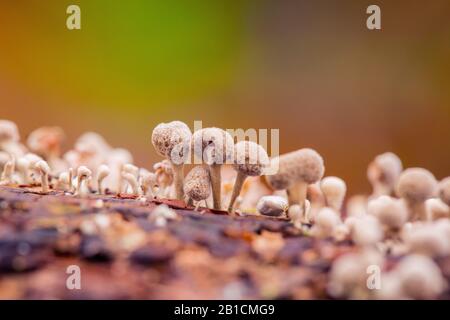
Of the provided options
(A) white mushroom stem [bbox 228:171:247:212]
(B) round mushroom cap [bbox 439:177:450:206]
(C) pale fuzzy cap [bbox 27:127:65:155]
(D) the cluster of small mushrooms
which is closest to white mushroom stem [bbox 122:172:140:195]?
(D) the cluster of small mushrooms

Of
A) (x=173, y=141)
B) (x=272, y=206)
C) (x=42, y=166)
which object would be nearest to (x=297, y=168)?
(x=272, y=206)

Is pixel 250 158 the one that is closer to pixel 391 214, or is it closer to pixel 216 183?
pixel 216 183

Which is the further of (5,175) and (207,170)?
(5,175)

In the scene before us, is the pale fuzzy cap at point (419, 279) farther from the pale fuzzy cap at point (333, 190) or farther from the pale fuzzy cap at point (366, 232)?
the pale fuzzy cap at point (333, 190)

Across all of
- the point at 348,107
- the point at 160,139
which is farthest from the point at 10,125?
the point at 348,107

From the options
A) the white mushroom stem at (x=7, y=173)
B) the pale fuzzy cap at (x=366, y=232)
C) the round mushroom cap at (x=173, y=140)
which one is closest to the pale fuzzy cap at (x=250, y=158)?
the round mushroom cap at (x=173, y=140)

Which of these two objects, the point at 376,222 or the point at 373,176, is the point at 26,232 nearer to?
the point at 376,222
